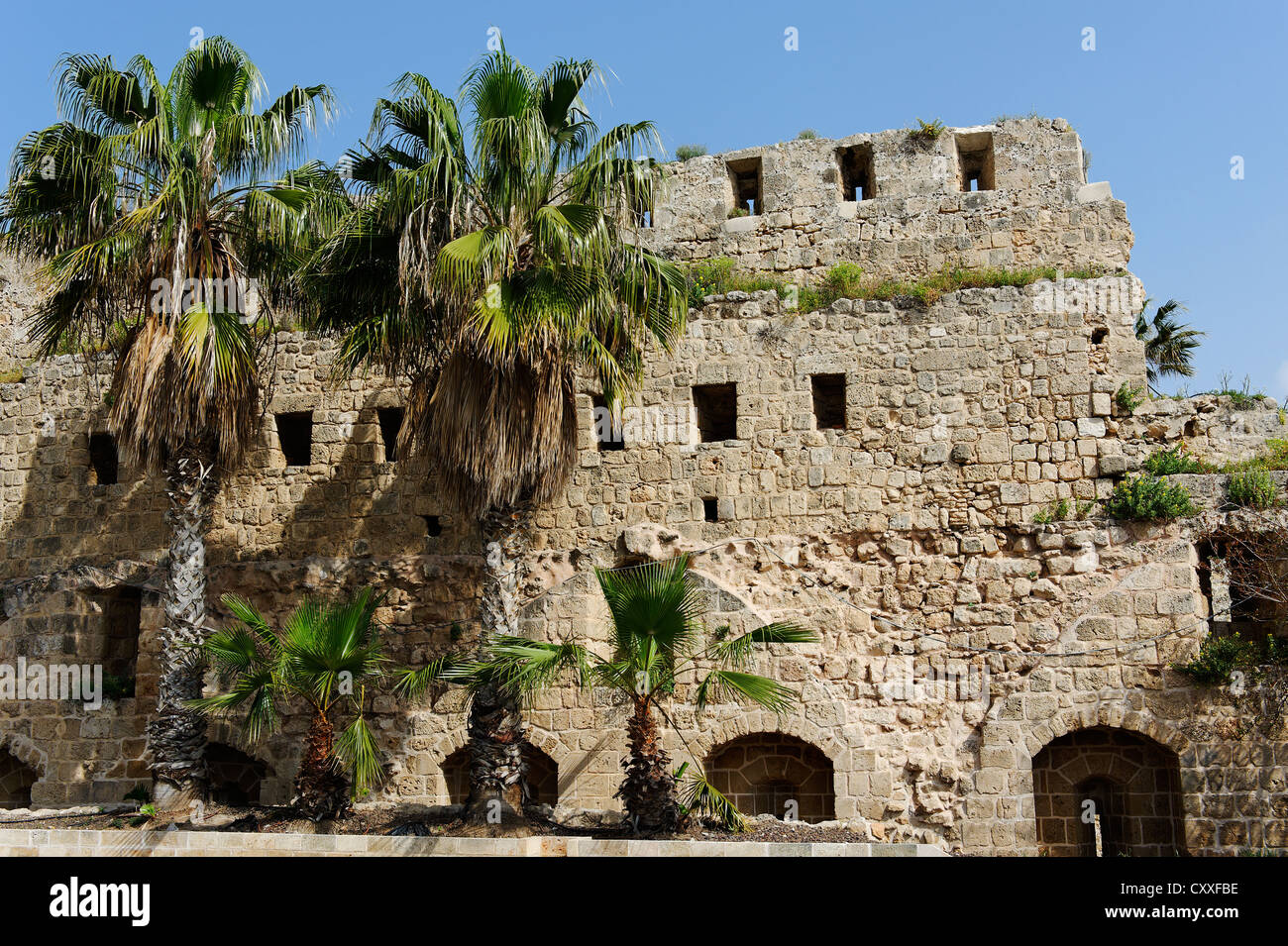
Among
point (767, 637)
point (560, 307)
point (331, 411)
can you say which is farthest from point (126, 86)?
point (767, 637)

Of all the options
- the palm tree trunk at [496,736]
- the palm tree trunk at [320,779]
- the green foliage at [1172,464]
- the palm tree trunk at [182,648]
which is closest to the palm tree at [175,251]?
the palm tree trunk at [182,648]

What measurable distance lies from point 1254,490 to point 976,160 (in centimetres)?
516

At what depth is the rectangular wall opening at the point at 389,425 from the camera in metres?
15.9

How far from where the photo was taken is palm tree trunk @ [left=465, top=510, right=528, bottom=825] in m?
11.5

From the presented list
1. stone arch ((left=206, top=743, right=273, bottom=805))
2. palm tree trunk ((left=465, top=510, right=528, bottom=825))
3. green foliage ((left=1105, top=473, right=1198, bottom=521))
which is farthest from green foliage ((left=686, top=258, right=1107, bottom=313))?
stone arch ((left=206, top=743, right=273, bottom=805))

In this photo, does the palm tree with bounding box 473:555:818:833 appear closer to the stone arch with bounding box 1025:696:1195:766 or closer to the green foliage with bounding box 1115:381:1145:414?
the stone arch with bounding box 1025:696:1195:766

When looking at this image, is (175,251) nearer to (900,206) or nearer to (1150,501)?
(900,206)

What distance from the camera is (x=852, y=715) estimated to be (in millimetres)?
12930

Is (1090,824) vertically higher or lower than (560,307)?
lower

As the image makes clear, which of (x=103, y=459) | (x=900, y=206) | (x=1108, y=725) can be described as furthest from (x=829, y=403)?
(x=103, y=459)

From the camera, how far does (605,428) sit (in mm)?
14953

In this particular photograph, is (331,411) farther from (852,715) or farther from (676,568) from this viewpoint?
Answer: (852,715)

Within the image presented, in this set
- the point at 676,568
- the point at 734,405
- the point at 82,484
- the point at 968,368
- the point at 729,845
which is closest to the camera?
the point at 729,845

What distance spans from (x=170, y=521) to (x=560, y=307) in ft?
16.4
